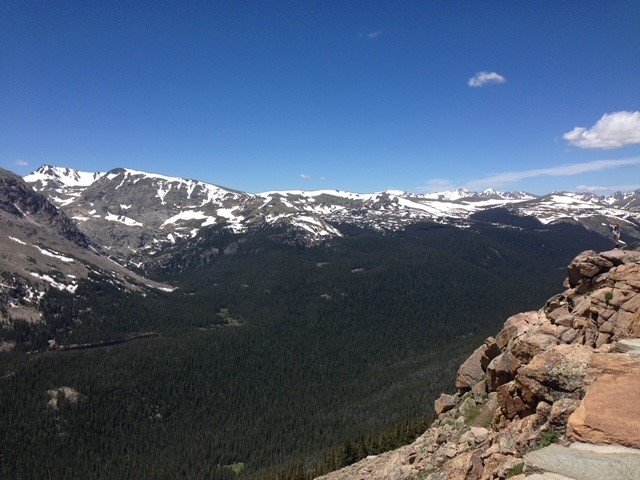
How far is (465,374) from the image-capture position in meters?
48.1

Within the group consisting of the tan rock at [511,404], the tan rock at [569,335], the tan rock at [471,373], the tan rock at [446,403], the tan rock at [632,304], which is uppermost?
the tan rock at [632,304]

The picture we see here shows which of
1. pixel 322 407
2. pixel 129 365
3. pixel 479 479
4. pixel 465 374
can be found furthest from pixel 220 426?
pixel 479 479

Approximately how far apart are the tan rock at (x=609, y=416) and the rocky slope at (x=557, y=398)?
4cm

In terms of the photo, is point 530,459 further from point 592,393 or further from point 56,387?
point 56,387

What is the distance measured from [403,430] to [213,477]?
80.5 meters

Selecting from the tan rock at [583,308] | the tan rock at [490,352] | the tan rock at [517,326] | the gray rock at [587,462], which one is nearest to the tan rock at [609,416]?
the gray rock at [587,462]

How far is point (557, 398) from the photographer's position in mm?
23969

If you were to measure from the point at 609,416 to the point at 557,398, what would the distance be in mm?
6408

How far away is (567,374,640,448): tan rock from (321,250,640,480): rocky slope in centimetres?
4

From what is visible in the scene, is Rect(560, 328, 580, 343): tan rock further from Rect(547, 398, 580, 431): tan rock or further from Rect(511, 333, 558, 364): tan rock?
Rect(547, 398, 580, 431): tan rock

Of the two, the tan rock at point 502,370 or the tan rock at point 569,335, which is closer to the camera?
the tan rock at point 569,335

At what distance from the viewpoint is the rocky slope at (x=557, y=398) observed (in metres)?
17.2

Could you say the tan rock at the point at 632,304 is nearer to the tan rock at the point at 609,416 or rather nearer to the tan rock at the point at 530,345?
the tan rock at the point at 530,345

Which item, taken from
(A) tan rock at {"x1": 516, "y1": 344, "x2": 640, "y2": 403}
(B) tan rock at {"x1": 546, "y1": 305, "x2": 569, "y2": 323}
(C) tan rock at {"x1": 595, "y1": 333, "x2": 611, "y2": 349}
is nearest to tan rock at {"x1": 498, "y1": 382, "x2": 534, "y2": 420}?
(A) tan rock at {"x1": 516, "y1": 344, "x2": 640, "y2": 403}
